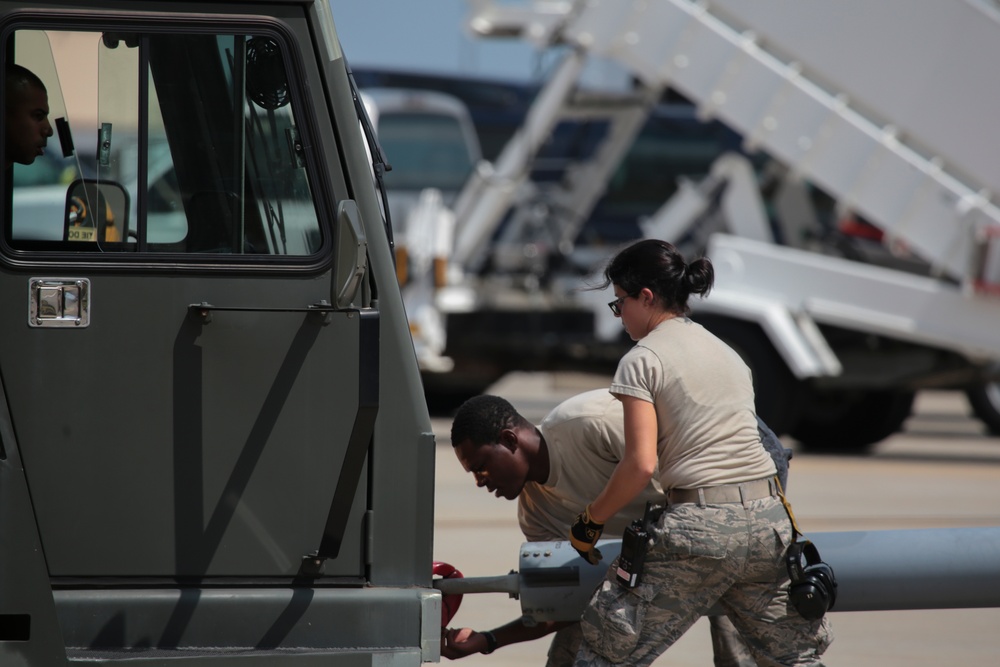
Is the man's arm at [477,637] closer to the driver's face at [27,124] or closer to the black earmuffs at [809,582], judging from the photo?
the black earmuffs at [809,582]

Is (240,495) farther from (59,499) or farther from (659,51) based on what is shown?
(659,51)

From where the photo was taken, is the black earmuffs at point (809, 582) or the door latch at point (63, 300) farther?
the black earmuffs at point (809, 582)

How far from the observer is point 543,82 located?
1312 cm

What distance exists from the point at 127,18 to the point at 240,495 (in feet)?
4.09

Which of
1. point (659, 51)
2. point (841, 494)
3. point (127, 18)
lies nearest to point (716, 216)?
point (659, 51)

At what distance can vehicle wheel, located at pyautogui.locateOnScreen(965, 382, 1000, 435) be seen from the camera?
13570 millimetres

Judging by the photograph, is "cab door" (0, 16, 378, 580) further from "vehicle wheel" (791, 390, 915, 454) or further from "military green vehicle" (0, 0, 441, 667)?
"vehicle wheel" (791, 390, 915, 454)

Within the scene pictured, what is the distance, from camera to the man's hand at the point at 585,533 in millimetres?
3645

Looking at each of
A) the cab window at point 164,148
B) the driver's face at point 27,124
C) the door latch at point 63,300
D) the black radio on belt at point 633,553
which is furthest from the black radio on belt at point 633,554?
the driver's face at point 27,124

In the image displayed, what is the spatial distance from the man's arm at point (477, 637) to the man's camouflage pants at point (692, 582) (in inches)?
15.0

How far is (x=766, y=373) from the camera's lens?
36.2 ft

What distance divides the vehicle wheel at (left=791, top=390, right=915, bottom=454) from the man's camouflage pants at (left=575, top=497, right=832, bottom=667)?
831cm

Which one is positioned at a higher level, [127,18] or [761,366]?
[761,366]

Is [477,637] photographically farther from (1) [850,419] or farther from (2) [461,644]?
(1) [850,419]
